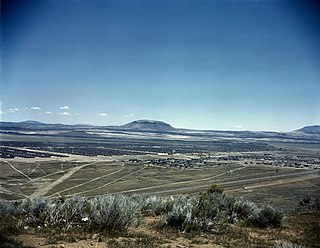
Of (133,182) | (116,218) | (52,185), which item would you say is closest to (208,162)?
(133,182)

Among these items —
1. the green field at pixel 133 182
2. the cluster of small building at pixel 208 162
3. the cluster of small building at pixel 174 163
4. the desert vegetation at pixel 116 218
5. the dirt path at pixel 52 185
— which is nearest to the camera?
the desert vegetation at pixel 116 218

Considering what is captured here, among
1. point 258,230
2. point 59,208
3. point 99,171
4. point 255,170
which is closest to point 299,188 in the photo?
point 255,170

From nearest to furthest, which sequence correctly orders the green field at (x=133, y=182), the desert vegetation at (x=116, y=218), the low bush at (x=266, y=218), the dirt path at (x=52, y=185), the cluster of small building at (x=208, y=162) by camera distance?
the desert vegetation at (x=116, y=218) → the low bush at (x=266, y=218) → the dirt path at (x=52, y=185) → the green field at (x=133, y=182) → the cluster of small building at (x=208, y=162)

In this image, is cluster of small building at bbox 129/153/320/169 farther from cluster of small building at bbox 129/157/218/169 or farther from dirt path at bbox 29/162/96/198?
dirt path at bbox 29/162/96/198

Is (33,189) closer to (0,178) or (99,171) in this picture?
(0,178)

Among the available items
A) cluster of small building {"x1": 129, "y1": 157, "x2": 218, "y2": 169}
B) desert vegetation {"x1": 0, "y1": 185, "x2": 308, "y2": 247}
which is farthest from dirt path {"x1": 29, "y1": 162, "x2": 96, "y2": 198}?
desert vegetation {"x1": 0, "y1": 185, "x2": 308, "y2": 247}

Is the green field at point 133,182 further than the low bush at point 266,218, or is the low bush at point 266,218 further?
the green field at point 133,182

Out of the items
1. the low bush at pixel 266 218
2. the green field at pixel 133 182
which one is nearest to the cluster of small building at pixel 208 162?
the green field at pixel 133 182

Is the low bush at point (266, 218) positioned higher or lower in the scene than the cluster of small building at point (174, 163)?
higher

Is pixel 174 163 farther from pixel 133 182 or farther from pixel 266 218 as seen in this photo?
pixel 266 218

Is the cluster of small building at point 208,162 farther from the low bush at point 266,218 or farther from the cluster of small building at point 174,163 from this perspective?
the low bush at point 266,218

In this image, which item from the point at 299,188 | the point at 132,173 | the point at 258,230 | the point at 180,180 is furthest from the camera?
the point at 132,173
